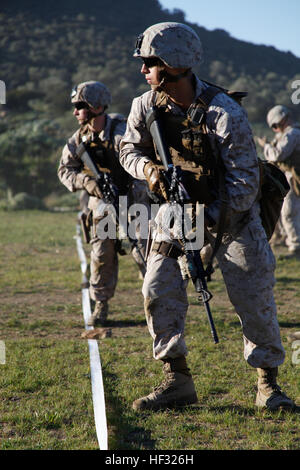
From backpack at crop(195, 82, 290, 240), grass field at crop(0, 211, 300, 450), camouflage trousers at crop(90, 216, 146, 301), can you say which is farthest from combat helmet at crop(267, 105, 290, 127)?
backpack at crop(195, 82, 290, 240)

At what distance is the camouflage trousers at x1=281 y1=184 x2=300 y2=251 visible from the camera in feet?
34.1

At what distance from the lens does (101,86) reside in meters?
6.38

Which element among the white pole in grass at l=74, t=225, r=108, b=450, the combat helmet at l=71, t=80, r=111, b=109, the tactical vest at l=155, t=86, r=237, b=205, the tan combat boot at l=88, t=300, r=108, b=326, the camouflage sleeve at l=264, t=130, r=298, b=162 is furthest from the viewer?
the camouflage sleeve at l=264, t=130, r=298, b=162

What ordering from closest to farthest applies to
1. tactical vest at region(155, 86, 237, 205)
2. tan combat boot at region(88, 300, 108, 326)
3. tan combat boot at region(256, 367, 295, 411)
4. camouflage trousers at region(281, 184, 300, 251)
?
tactical vest at region(155, 86, 237, 205) < tan combat boot at region(256, 367, 295, 411) < tan combat boot at region(88, 300, 108, 326) < camouflage trousers at region(281, 184, 300, 251)

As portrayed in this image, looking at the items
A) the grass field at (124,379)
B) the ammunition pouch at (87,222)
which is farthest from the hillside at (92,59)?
the ammunition pouch at (87,222)

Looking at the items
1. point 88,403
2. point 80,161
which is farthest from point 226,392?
point 80,161

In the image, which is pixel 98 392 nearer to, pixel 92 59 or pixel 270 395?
pixel 270 395

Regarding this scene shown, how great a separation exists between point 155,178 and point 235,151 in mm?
522

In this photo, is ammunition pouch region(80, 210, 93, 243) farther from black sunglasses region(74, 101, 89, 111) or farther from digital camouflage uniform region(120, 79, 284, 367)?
digital camouflage uniform region(120, 79, 284, 367)

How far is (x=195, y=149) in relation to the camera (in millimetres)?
3840

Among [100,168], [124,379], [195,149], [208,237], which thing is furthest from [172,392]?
[100,168]

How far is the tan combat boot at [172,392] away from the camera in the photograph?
3.99 metres

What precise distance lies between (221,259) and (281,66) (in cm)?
7044

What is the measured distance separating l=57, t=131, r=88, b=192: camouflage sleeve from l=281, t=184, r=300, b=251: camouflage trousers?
15.7ft
